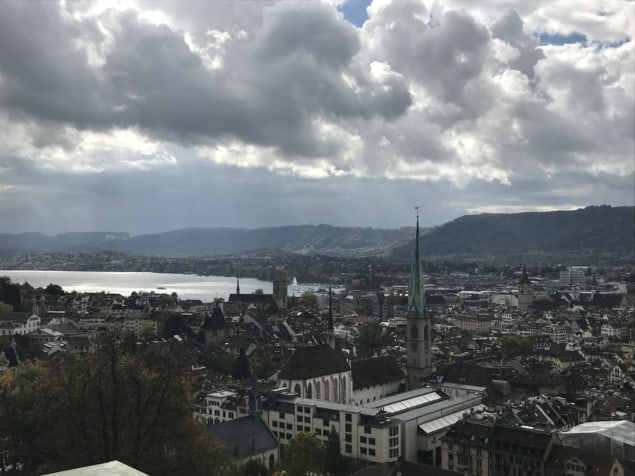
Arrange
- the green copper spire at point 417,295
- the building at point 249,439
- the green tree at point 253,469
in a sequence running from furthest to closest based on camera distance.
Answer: the green copper spire at point 417,295, the building at point 249,439, the green tree at point 253,469

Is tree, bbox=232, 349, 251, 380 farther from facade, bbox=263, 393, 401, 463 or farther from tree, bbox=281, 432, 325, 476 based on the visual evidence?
tree, bbox=281, 432, 325, 476

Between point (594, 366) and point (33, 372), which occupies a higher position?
point (33, 372)

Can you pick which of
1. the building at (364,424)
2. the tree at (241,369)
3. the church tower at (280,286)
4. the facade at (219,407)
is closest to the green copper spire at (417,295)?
the building at (364,424)

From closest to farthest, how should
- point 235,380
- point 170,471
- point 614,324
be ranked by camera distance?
point 170,471 → point 235,380 → point 614,324

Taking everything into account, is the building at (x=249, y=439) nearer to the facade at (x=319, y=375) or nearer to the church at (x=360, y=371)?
the facade at (x=319, y=375)

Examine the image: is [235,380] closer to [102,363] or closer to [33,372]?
[33,372]

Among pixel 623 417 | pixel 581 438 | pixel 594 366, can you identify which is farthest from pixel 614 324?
pixel 581 438

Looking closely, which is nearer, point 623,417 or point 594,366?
point 623,417
